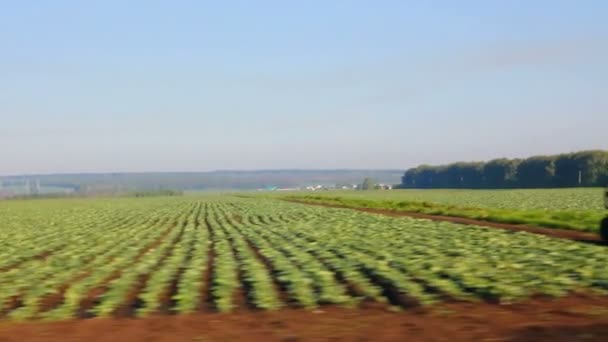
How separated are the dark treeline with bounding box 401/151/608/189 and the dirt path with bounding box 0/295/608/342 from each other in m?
80.3

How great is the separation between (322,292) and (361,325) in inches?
92.1

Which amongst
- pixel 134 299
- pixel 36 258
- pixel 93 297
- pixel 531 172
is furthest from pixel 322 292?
pixel 531 172

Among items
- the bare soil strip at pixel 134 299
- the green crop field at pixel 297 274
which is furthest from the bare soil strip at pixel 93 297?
the bare soil strip at pixel 134 299

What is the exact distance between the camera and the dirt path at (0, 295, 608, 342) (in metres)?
9.04

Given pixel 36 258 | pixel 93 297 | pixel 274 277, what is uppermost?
pixel 274 277

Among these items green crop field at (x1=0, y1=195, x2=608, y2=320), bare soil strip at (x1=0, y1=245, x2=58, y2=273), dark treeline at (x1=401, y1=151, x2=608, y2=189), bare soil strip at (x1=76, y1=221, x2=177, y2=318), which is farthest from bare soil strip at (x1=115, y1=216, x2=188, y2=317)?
dark treeline at (x1=401, y1=151, x2=608, y2=189)

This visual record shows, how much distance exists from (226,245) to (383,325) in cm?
1356

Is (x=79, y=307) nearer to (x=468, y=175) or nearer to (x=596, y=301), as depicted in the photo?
(x=596, y=301)

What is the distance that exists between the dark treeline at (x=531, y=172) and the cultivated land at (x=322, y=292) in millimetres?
75033

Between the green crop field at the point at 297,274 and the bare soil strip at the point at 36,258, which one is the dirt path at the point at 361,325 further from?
the bare soil strip at the point at 36,258

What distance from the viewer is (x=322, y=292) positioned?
12.0m

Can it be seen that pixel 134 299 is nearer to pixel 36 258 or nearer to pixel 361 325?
pixel 361 325

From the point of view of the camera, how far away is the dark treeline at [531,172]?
102 metres

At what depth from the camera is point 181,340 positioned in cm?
925
